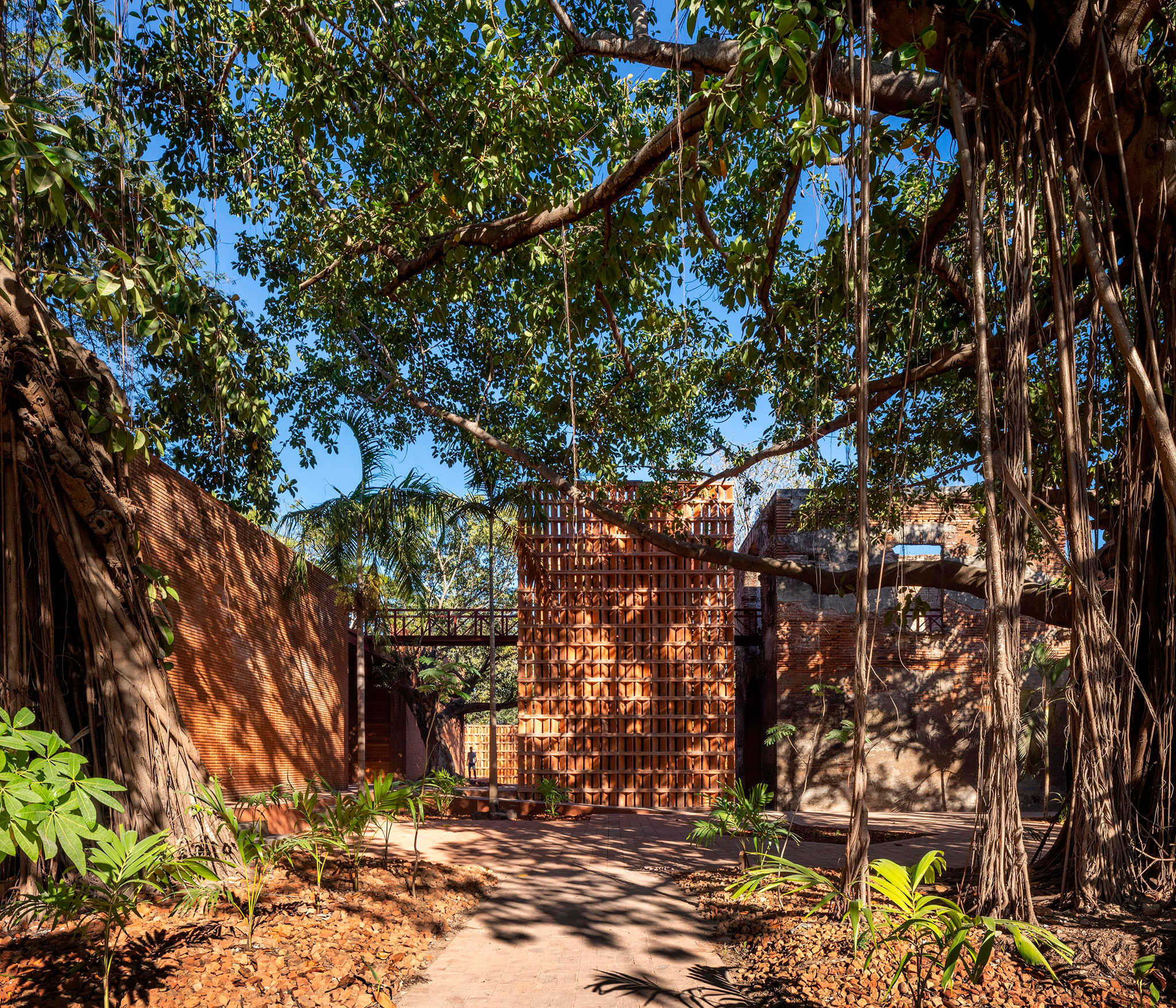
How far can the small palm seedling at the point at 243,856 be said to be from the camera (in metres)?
3.02

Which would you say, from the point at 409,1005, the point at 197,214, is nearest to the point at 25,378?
the point at 197,214

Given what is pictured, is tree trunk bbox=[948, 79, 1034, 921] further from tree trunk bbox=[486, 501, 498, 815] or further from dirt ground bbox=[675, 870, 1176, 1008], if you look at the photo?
tree trunk bbox=[486, 501, 498, 815]

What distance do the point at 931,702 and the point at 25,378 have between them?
11.1 metres

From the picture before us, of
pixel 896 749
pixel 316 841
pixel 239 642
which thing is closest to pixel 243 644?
pixel 239 642

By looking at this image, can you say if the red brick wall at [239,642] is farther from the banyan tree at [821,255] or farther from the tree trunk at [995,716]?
the tree trunk at [995,716]

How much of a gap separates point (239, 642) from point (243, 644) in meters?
0.12

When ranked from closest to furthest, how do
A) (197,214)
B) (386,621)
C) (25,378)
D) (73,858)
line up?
(73,858), (25,378), (197,214), (386,621)

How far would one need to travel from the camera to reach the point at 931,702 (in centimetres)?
1141

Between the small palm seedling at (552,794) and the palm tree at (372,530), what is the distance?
214 cm

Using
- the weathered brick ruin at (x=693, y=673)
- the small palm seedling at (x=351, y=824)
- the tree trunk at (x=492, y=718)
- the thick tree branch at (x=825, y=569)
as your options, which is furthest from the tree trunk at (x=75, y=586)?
the weathered brick ruin at (x=693, y=673)

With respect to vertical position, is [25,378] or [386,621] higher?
[25,378]

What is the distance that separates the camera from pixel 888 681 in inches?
441

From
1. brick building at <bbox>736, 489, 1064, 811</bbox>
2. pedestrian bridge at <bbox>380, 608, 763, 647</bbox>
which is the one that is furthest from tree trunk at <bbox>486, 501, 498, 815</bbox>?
brick building at <bbox>736, 489, 1064, 811</bbox>

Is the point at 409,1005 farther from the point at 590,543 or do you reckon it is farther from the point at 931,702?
the point at 931,702
